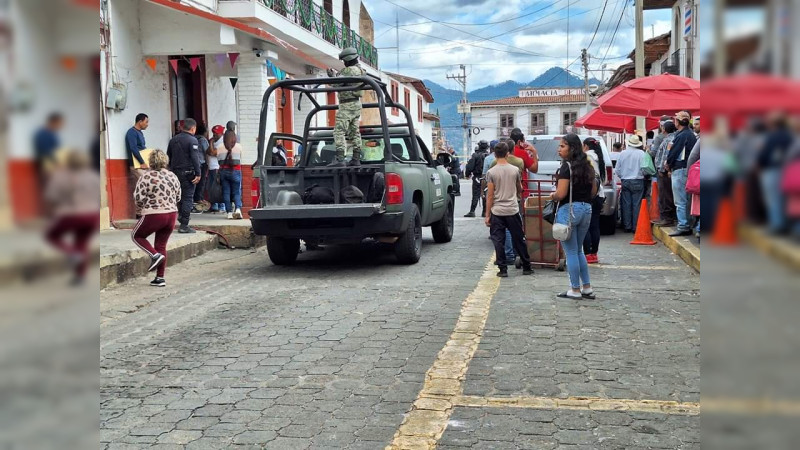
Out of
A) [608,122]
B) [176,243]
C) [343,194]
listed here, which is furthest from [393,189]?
[608,122]

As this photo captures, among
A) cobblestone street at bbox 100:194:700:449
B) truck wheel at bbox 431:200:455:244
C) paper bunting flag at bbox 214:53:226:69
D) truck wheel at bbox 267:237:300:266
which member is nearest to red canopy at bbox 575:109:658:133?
truck wheel at bbox 431:200:455:244

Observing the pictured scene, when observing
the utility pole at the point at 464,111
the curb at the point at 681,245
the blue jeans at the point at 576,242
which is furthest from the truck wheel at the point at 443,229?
the utility pole at the point at 464,111

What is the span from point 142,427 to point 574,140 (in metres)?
4.60

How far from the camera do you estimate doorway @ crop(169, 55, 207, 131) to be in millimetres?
13477

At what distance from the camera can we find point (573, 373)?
14.4ft

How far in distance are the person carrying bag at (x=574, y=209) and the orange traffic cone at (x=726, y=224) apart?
5.81m

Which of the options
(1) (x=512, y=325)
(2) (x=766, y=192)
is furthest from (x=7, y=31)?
(1) (x=512, y=325)

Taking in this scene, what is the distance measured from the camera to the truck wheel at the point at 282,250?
8.85 metres

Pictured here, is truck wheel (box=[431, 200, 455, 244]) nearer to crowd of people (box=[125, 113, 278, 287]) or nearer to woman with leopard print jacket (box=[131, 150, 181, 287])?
crowd of people (box=[125, 113, 278, 287])

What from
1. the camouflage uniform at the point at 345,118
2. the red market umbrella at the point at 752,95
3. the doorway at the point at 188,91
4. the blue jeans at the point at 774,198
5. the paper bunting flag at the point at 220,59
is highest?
the paper bunting flag at the point at 220,59

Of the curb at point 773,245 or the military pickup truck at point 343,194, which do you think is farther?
the military pickup truck at point 343,194

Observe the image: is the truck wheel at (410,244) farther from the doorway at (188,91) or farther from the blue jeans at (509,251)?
the doorway at (188,91)

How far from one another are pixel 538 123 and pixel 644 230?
63745 millimetres

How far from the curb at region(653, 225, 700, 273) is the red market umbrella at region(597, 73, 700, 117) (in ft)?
6.28
